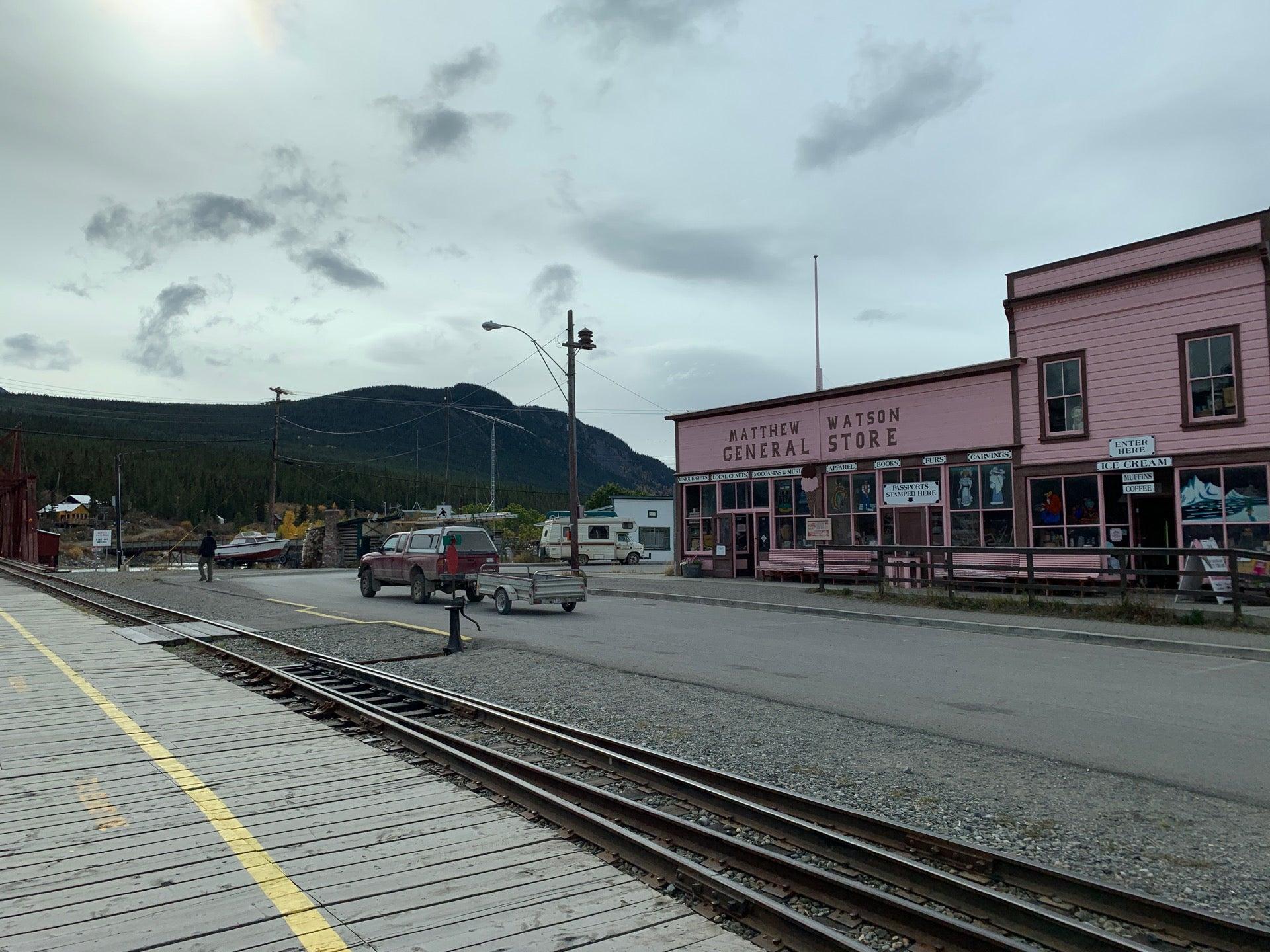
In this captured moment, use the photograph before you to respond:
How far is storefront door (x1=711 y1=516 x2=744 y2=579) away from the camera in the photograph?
30.5 meters

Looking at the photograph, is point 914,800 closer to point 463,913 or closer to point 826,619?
point 463,913

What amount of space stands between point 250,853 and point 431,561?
1775cm

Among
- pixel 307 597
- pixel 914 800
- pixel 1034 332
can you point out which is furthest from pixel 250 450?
pixel 914 800

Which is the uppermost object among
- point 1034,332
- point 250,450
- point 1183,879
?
point 250,450

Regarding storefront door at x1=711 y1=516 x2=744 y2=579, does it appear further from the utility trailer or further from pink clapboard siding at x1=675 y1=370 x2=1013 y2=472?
the utility trailer

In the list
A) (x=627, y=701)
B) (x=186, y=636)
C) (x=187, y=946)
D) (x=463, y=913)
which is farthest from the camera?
(x=186, y=636)

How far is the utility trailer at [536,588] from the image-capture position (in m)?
19.7

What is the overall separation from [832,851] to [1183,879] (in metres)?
1.83

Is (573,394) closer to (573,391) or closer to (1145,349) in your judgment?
(573,391)

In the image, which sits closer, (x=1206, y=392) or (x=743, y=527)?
(x=1206, y=392)

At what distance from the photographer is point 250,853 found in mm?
5082

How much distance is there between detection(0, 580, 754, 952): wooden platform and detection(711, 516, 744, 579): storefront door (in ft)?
74.7

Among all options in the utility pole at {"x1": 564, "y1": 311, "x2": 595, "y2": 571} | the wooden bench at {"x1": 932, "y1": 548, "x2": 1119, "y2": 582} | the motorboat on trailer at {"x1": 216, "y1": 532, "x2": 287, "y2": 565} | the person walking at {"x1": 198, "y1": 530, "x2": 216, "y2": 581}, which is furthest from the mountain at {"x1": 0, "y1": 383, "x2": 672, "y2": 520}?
the wooden bench at {"x1": 932, "y1": 548, "x2": 1119, "y2": 582}

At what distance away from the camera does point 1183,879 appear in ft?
16.6
